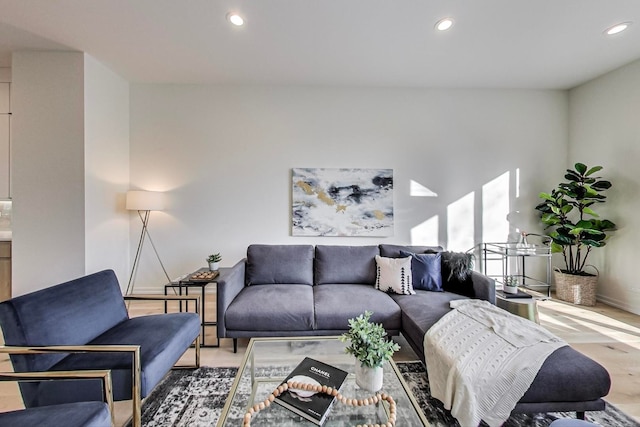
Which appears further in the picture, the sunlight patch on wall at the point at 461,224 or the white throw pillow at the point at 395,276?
the sunlight patch on wall at the point at 461,224

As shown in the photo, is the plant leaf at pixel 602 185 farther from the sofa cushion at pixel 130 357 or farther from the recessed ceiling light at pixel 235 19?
the sofa cushion at pixel 130 357

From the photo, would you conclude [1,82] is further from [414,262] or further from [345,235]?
[414,262]

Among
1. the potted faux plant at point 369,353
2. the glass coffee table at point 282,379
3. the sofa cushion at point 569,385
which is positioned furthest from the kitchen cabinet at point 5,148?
the sofa cushion at point 569,385

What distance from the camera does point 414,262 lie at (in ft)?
9.02

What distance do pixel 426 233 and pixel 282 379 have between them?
2909 mm

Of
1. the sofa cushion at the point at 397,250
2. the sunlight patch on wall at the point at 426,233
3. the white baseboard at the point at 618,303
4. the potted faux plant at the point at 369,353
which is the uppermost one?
the sunlight patch on wall at the point at 426,233

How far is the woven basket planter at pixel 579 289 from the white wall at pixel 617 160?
0.25 m

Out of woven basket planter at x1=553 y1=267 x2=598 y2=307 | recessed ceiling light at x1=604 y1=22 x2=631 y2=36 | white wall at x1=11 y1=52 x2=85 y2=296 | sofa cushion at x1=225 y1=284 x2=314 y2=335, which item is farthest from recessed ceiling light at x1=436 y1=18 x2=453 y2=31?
white wall at x1=11 y1=52 x2=85 y2=296

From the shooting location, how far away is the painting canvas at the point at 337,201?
3615 mm

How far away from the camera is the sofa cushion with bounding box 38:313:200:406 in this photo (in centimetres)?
131

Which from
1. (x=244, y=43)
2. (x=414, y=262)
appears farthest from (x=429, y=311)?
(x=244, y=43)

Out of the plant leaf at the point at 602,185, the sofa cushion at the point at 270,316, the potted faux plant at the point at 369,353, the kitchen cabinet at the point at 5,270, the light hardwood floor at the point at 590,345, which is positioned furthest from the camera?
the plant leaf at the point at 602,185

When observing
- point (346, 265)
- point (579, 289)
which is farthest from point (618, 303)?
point (346, 265)

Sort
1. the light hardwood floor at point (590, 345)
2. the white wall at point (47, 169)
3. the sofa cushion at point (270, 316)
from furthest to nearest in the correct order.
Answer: the white wall at point (47, 169) → the sofa cushion at point (270, 316) → the light hardwood floor at point (590, 345)
